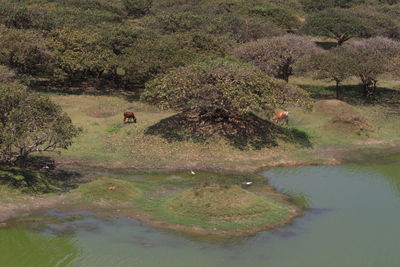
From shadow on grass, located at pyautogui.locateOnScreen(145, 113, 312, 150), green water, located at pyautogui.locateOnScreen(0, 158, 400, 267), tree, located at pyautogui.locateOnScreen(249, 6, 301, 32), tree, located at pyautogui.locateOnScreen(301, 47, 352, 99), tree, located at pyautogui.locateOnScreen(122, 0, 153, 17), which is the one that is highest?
tree, located at pyautogui.locateOnScreen(122, 0, 153, 17)

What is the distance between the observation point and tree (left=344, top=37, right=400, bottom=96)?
160 feet

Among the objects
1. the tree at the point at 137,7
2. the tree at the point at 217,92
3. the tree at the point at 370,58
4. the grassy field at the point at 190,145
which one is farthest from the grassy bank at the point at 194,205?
the tree at the point at 137,7

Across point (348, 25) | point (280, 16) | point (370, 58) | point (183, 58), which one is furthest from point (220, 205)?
point (280, 16)

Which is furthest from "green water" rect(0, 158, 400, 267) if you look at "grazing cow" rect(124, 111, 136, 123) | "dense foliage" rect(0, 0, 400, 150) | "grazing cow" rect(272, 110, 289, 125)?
"grazing cow" rect(124, 111, 136, 123)

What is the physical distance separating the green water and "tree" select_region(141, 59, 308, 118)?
36.1 ft

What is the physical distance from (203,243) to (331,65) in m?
32.9

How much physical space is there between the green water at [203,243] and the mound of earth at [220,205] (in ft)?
5.31

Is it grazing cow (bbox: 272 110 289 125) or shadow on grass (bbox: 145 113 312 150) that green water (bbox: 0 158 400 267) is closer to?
shadow on grass (bbox: 145 113 312 150)

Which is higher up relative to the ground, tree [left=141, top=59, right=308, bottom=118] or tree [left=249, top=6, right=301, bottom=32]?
tree [left=249, top=6, right=301, bottom=32]

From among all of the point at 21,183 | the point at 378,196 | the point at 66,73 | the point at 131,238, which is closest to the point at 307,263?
the point at 131,238

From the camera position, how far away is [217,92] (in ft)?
117

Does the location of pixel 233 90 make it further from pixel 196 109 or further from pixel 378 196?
pixel 378 196

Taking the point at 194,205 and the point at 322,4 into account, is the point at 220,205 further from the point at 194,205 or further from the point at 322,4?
the point at 322,4

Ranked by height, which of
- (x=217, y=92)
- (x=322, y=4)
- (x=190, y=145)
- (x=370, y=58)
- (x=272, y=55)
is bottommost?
(x=190, y=145)
